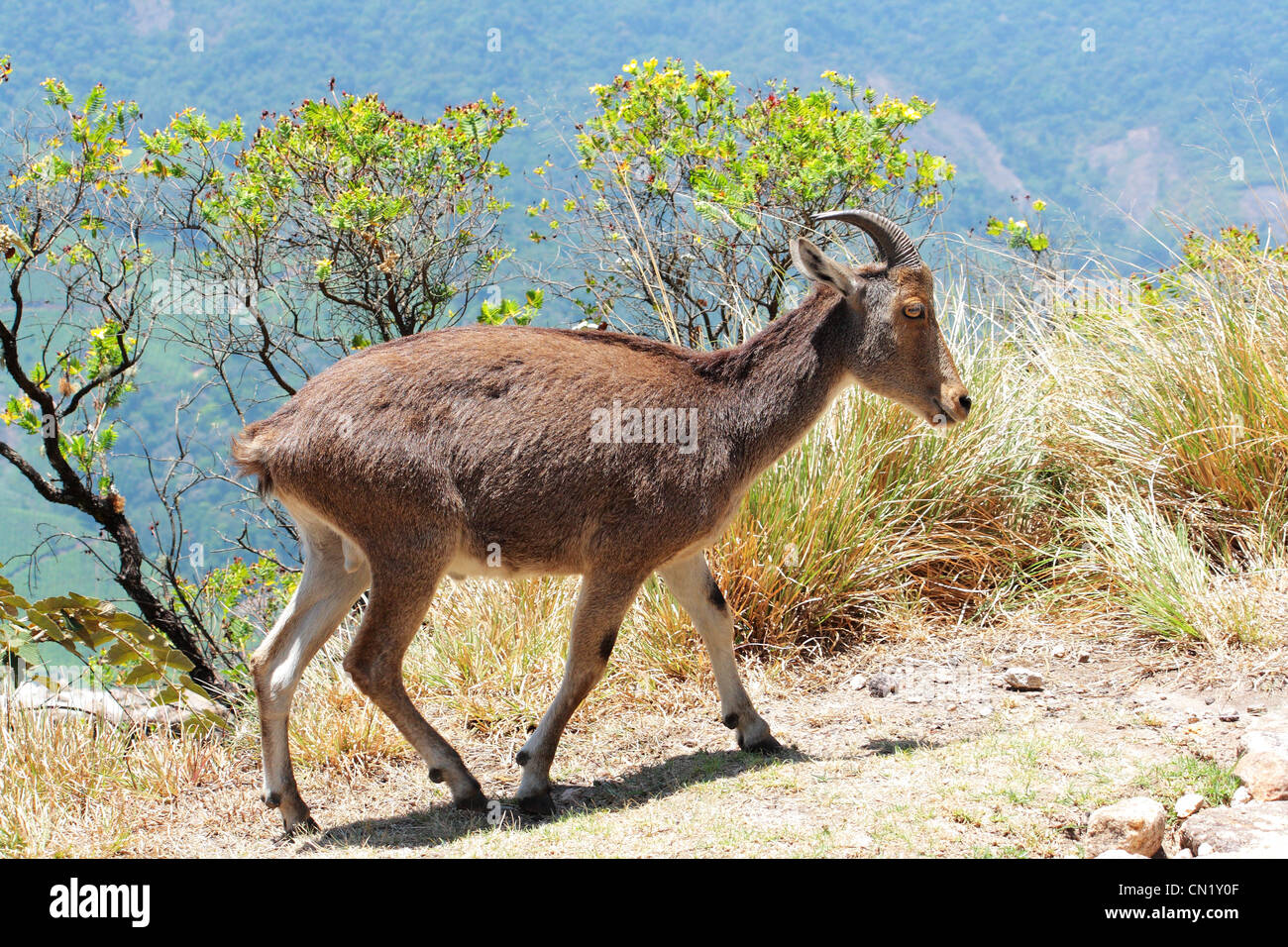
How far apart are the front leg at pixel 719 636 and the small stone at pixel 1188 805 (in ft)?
6.41

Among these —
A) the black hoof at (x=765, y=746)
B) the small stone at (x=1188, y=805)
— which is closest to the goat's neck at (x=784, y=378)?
the black hoof at (x=765, y=746)

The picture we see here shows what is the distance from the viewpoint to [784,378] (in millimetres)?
5891

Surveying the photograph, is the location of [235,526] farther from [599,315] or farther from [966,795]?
[966,795]

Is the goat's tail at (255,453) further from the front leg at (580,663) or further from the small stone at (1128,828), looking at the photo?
the small stone at (1128,828)

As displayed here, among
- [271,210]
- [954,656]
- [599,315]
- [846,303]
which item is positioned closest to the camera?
[846,303]

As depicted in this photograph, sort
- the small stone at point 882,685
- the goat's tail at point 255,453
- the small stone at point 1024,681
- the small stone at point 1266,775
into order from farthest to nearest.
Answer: the small stone at point 882,685, the small stone at point 1024,681, the goat's tail at point 255,453, the small stone at point 1266,775

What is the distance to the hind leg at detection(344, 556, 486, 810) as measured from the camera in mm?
5184

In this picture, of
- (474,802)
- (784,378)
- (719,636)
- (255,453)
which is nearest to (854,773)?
(719,636)

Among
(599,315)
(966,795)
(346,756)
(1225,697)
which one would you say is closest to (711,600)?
(966,795)

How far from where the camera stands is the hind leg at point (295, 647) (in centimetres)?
545

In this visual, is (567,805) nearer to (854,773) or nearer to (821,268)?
(854,773)

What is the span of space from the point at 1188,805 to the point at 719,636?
2276 mm

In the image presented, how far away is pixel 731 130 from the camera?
11.3m
